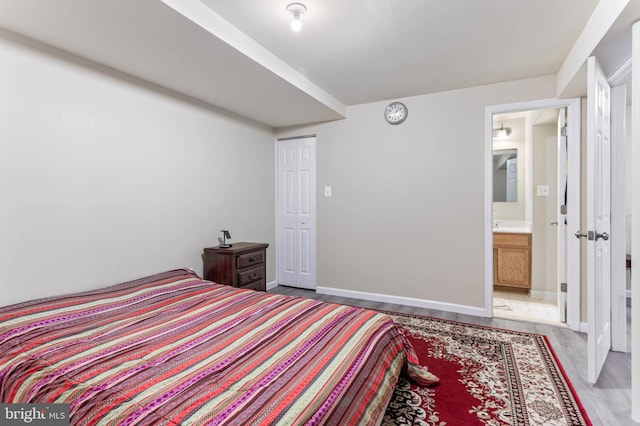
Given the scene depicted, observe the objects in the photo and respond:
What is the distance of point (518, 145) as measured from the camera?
4.58 meters

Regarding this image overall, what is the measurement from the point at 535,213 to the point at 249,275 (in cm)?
Result: 369

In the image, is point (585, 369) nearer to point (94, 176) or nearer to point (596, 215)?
point (596, 215)

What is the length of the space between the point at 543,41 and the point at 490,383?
250 centimetres

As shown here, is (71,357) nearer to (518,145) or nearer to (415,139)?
(415,139)

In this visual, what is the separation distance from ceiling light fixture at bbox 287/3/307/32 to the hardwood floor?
2856 millimetres

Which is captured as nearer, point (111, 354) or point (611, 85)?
point (111, 354)

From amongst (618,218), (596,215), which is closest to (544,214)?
(618,218)

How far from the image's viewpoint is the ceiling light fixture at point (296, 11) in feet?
6.30

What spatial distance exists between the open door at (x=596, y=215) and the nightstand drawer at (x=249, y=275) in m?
2.74

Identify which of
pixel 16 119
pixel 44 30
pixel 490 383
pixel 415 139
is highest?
pixel 44 30

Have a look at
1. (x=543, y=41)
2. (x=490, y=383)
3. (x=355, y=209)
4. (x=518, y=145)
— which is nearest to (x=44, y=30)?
(x=355, y=209)

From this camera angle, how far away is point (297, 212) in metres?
4.39

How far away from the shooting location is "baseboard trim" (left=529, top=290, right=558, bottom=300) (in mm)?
3938

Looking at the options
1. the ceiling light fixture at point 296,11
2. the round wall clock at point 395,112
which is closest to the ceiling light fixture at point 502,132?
the round wall clock at point 395,112
